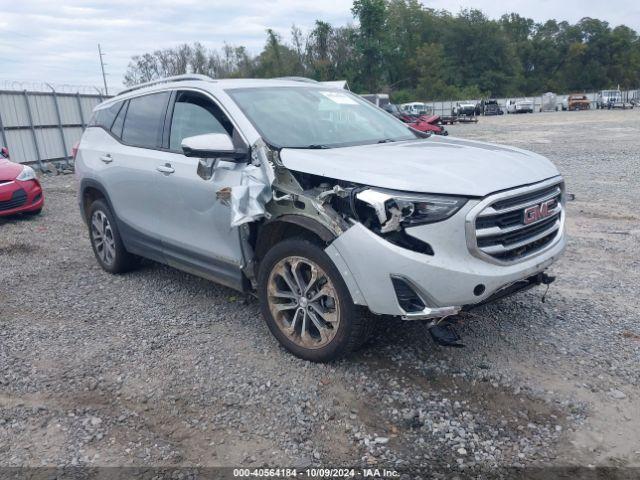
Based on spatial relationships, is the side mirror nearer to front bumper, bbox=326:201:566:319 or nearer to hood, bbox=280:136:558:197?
hood, bbox=280:136:558:197

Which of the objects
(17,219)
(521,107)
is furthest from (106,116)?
(521,107)

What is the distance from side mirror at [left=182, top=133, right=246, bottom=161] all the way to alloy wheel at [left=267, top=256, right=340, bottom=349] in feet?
2.78

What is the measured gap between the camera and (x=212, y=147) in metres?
3.91

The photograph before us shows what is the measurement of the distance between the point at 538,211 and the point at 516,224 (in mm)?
265

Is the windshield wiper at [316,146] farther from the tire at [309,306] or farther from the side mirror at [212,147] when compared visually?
the tire at [309,306]

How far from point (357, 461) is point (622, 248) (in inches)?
193

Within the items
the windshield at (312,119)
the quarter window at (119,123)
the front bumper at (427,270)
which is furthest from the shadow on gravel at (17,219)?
the front bumper at (427,270)

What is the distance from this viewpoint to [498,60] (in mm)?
85562

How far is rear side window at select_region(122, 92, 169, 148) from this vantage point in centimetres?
500

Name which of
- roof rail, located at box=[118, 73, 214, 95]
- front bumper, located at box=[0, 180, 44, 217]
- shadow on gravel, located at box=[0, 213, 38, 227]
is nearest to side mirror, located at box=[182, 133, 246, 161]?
roof rail, located at box=[118, 73, 214, 95]

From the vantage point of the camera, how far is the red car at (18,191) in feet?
30.2

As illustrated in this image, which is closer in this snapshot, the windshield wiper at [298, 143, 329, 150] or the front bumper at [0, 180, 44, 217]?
the windshield wiper at [298, 143, 329, 150]

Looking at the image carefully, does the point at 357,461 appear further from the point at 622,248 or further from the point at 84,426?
the point at 622,248

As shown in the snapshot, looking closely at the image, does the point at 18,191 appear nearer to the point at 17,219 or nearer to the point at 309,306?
the point at 17,219
